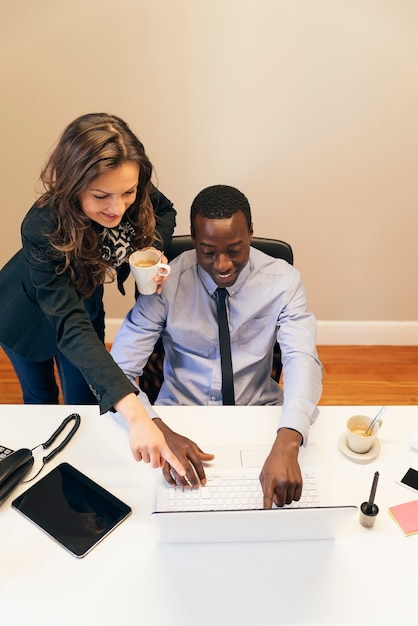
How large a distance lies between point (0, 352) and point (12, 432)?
5.41 feet

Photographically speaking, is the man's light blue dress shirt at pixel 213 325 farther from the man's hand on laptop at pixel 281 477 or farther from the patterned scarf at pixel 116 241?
the man's hand on laptop at pixel 281 477

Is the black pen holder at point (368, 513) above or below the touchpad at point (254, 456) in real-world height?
below

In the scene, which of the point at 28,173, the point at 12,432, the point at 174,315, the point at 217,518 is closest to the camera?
the point at 217,518

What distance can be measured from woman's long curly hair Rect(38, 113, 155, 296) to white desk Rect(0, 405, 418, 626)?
490 millimetres

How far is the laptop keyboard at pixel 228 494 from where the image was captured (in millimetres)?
1236

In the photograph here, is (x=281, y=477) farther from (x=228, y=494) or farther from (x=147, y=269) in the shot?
(x=147, y=269)

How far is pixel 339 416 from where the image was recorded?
1494 millimetres

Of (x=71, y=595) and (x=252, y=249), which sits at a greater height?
(x=252, y=249)

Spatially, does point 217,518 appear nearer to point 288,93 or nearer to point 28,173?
point 288,93

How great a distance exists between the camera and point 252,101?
229 centimetres

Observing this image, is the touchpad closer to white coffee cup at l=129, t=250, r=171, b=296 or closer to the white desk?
the white desk

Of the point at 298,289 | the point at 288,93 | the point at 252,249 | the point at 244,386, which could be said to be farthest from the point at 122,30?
the point at 244,386

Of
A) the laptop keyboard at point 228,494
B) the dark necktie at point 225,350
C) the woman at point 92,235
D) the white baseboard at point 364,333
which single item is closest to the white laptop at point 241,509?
the laptop keyboard at point 228,494

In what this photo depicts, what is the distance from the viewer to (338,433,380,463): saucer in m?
1.37
